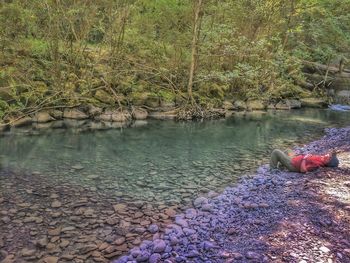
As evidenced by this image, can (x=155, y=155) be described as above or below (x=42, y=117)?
below

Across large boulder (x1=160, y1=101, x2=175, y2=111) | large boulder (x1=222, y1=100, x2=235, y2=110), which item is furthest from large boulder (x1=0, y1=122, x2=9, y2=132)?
large boulder (x1=222, y1=100, x2=235, y2=110)

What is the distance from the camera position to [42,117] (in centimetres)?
1431

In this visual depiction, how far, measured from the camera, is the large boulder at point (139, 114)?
16.3 m

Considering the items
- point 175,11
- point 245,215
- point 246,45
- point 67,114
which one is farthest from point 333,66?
point 245,215

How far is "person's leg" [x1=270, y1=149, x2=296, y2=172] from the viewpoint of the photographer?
30.4ft

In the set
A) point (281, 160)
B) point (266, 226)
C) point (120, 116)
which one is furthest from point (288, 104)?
point (266, 226)

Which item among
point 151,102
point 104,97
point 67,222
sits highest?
point 104,97

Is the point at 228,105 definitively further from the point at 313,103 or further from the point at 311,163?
the point at 311,163

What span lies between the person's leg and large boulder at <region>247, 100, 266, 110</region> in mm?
11344

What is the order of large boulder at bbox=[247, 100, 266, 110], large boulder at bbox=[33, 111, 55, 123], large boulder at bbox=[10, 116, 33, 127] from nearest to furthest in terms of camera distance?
1. large boulder at bbox=[10, 116, 33, 127]
2. large boulder at bbox=[33, 111, 55, 123]
3. large boulder at bbox=[247, 100, 266, 110]

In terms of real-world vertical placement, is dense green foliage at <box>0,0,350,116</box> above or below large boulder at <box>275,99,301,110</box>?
above

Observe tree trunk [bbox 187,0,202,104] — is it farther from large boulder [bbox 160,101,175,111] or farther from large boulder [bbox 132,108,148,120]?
large boulder [bbox 132,108,148,120]

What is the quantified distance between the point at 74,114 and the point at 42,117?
1387 millimetres

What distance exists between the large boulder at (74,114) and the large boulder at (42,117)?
0.67 m
